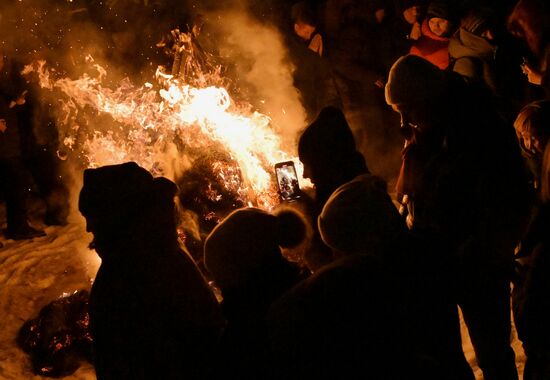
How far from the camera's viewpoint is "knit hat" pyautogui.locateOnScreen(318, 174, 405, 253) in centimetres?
225

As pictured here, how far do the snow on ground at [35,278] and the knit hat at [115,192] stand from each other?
2.69 metres

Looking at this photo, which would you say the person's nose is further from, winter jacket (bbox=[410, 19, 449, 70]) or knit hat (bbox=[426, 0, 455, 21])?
winter jacket (bbox=[410, 19, 449, 70])

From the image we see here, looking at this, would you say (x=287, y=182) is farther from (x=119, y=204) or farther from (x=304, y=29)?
(x=304, y=29)

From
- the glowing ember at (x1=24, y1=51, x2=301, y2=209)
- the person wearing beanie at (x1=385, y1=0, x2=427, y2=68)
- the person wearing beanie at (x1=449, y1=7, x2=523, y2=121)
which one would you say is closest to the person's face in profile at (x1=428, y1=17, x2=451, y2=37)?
the person wearing beanie at (x1=449, y1=7, x2=523, y2=121)

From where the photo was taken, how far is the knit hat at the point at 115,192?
7.52 feet

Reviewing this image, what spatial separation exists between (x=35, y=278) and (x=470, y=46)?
18.9ft

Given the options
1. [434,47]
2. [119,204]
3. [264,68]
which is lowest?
[264,68]

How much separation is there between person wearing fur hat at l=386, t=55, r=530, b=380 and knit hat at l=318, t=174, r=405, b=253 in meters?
0.60

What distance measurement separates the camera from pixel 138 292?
2.28 metres

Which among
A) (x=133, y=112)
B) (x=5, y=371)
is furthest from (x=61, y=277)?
(x=133, y=112)

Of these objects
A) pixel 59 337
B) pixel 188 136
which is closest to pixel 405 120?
pixel 188 136

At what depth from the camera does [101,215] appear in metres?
2.29

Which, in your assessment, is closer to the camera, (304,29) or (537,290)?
(537,290)

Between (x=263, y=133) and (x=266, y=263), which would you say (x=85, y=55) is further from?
(x=266, y=263)
